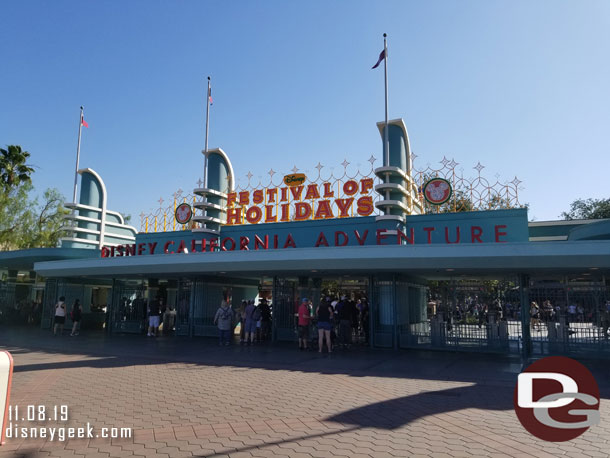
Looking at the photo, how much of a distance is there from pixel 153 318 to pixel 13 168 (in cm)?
2668

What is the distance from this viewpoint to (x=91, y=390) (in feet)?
28.6

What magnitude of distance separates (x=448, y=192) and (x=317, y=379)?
35.3ft


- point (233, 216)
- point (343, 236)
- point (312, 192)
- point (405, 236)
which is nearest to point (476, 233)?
point (405, 236)

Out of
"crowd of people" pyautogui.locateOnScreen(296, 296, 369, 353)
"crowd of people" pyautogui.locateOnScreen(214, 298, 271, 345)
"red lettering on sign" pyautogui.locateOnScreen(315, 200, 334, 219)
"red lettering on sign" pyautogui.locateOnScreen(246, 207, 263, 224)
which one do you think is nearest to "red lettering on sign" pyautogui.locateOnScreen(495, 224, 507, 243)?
"crowd of people" pyautogui.locateOnScreen(296, 296, 369, 353)

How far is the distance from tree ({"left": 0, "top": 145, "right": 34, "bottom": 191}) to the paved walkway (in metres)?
28.8

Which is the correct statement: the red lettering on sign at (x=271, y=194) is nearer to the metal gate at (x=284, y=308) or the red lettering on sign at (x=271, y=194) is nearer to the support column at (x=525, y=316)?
the metal gate at (x=284, y=308)

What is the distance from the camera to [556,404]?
280 inches

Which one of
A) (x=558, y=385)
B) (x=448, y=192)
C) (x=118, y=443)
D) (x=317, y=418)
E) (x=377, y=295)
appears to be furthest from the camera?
(x=448, y=192)

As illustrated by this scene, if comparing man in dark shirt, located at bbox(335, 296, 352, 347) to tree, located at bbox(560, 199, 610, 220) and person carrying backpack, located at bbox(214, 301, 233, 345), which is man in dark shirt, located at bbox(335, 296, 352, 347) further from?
tree, located at bbox(560, 199, 610, 220)

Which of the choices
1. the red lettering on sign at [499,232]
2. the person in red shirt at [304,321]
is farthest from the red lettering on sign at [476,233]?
the person in red shirt at [304,321]

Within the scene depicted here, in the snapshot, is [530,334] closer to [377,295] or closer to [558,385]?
[377,295]

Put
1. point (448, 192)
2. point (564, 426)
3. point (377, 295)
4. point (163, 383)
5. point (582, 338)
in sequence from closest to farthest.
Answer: point (564, 426), point (163, 383), point (582, 338), point (377, 295), point (448, 192)

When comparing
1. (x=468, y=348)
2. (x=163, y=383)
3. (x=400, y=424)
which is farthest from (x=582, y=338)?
(x=163, y=383)

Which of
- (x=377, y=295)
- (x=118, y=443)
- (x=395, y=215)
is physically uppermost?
(x=395, y=215)
